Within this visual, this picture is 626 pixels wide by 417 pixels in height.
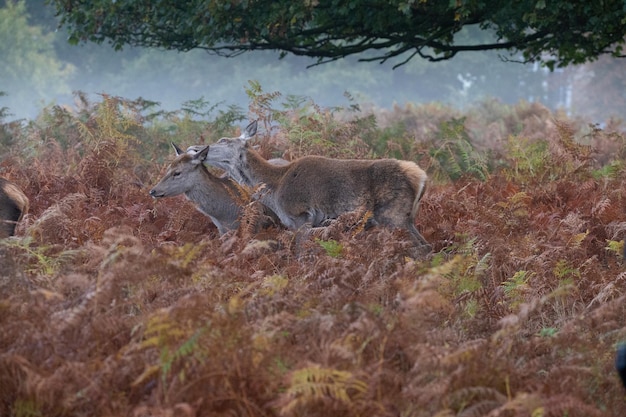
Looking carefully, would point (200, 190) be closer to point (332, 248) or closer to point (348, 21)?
point (332, 248)

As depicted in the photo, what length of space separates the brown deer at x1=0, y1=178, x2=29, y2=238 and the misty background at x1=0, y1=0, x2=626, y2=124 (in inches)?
1654

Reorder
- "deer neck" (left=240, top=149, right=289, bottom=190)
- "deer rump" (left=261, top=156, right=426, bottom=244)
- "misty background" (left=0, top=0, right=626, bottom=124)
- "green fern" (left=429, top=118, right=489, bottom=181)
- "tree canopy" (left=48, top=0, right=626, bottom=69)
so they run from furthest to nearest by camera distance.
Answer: "misty background" (left=0, top=0, right=626, bottom=124), "green fern" (left=429, top=118, right=489, bottom=181), "tree canopy" (left=48, top=0, right=626, bottom=69), "deer neck" (left=240, top=149, right=289, bottom=190), "deer rump" (left=261, top=156, right=426, bottom=244)

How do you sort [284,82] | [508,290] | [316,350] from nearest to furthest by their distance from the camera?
1. [316,350]
2. [508,290]
3. [284,82]

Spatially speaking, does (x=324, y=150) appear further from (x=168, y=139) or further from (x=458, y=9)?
(x=168, y=139)

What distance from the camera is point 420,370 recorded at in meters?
4.51

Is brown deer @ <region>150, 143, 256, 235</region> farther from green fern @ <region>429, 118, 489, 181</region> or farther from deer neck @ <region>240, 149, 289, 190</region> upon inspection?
green fern @ <region>429, 118, 489, 181</region>

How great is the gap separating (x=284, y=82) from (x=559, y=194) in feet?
177

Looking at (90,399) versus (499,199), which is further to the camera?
(499,199)

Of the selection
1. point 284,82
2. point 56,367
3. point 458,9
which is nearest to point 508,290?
point 56,367

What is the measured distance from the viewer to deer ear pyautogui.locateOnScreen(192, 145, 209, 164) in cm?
961

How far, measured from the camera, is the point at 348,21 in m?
13.0

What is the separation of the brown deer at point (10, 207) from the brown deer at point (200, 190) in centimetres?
168

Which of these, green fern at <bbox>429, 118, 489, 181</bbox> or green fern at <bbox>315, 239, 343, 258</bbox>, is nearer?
green fern at <bbox>315, 239, 343, 258</bbox>

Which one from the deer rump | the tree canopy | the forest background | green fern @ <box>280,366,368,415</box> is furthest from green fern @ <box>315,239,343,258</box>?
the tree canopy
